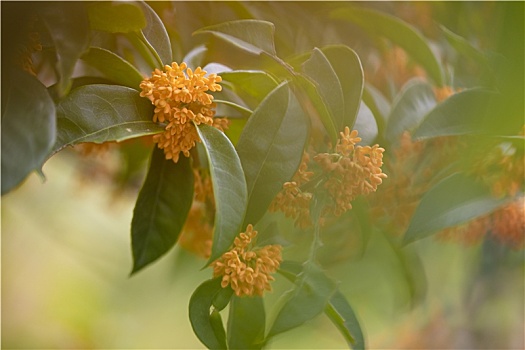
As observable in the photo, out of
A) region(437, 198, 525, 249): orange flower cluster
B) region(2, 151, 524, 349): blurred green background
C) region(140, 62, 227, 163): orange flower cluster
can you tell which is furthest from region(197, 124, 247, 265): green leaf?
region(2, 151, 524, 349): blurred green background

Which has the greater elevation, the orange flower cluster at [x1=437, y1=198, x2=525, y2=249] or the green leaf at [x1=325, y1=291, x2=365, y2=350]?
the green leaf at [x1=325, y1=291, x2=365, y2=350]

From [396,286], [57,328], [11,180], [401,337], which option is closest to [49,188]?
[57,328]

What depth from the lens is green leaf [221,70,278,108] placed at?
1.40ft

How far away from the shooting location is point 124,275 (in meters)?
1.25

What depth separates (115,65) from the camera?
0.40 m

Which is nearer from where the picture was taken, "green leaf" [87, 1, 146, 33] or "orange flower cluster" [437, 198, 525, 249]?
"green leaf" [87, 1, 146, 33]

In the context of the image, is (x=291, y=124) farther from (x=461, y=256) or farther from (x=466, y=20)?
(x=461, y=256)

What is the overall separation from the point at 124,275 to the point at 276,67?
0.91m

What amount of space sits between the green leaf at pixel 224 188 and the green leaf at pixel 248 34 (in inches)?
3.6

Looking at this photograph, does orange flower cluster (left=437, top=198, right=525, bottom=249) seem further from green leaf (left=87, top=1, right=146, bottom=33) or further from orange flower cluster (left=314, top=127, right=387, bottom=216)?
green leaf (left=87, top=1, right=146, bottom=33)

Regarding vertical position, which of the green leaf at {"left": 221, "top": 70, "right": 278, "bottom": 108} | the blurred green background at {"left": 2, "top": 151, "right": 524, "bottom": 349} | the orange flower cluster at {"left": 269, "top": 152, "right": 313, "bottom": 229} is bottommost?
the blurred green background at {"left": 2, "top": 151, "right": 524, "bottom": 349}

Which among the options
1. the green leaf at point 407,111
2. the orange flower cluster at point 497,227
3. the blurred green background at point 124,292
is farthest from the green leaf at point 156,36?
the blurred green background at point 124,292

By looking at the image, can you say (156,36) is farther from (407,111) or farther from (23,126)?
(407,111)

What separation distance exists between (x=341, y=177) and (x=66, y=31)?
205 mm
